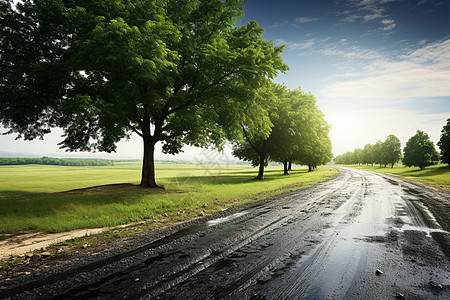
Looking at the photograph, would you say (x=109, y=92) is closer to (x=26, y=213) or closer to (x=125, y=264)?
(x=26, y=213)

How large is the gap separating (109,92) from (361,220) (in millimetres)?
13575

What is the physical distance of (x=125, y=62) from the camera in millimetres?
9578

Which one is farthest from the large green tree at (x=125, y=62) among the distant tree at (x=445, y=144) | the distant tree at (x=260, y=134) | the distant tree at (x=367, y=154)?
the distant tree at (x=367, y=154)

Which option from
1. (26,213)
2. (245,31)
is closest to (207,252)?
(26,213)

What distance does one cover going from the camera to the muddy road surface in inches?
122

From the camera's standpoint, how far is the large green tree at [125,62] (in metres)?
9.73

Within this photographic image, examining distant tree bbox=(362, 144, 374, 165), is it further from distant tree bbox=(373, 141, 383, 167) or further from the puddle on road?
the puddle on road

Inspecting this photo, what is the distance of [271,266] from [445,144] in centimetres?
6064

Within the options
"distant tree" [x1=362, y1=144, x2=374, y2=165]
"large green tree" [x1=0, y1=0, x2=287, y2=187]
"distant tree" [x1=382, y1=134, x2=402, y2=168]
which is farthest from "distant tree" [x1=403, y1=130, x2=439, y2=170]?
"large green tree" [x1=0, y1=0, x2=287, y2=187]

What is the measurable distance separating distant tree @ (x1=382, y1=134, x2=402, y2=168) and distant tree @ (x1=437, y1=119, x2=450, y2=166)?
1073 inches

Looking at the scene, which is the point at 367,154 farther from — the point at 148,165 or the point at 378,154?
the point at 148,165

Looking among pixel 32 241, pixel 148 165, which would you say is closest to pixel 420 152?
pixel 148 165

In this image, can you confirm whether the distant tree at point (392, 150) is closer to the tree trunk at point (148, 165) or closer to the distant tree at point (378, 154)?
the distant tree at point (378, 154)

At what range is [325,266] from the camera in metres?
3.89
